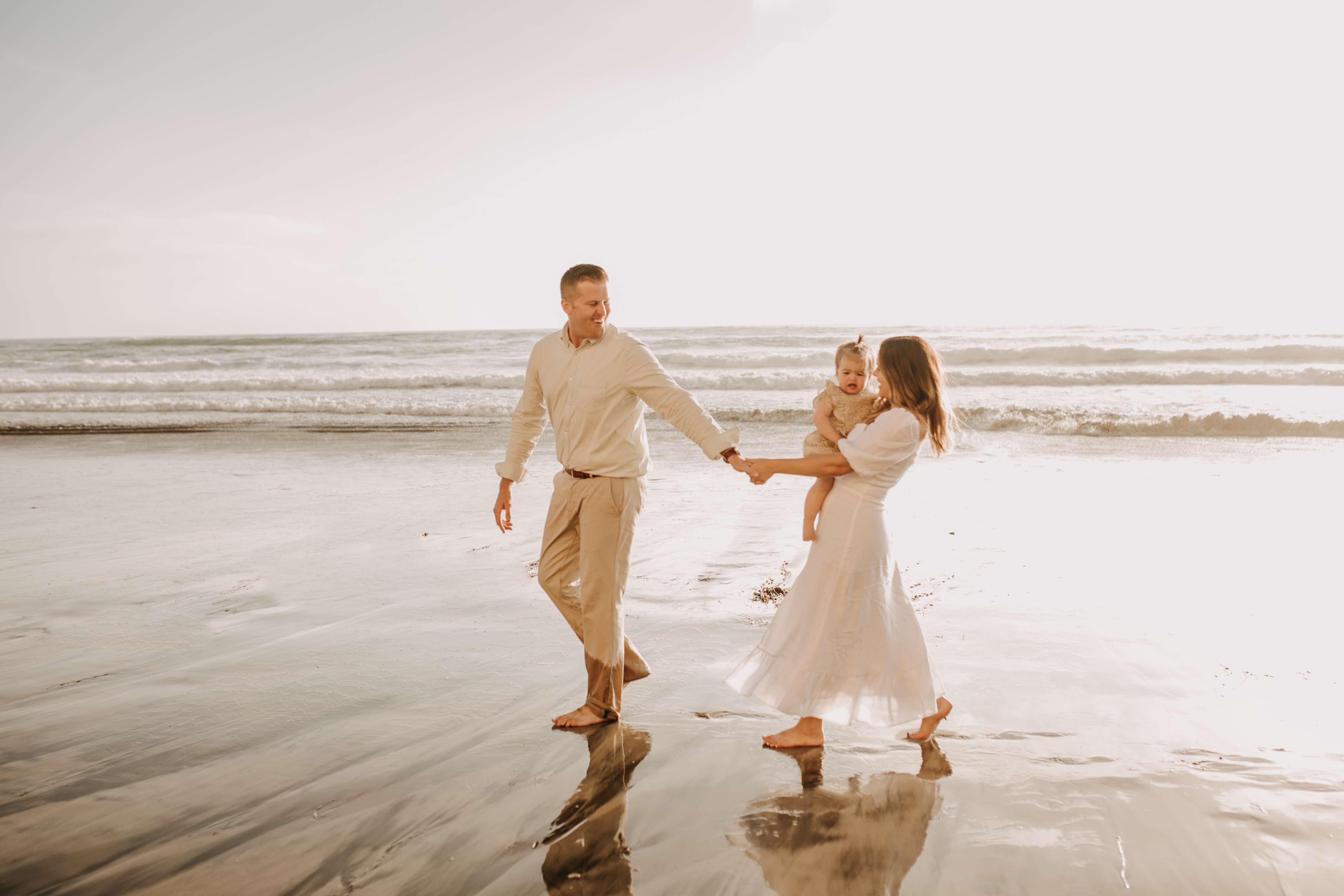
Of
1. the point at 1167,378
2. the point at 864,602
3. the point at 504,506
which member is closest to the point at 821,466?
the point at 864,602

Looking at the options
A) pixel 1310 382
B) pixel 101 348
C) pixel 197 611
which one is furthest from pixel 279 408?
pixel 101 348

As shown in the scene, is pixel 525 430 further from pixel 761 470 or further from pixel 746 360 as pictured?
pixel 746 360

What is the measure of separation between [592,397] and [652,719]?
1557mm

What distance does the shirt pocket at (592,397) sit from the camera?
3.68 m

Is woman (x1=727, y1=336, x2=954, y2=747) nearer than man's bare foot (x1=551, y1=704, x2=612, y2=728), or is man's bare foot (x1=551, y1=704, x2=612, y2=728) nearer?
woman (x1=727, y1=336, x2=954, y2=747)

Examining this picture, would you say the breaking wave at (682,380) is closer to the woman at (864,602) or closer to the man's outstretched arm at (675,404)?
the man's outstretched arm at (675,404)

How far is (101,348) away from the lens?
44.3 m

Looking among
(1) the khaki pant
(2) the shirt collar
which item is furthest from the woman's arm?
(2) the shirt collar

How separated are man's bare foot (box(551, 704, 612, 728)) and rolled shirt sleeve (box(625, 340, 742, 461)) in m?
1.33

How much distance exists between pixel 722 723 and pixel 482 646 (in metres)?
1.66

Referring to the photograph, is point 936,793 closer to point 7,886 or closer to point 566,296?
point 566,296

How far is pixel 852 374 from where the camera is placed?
3395mm

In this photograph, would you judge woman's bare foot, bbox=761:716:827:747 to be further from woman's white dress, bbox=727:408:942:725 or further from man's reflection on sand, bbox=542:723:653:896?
man's reflection on sand, bbox=542:723:653:896

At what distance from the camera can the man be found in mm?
3682
